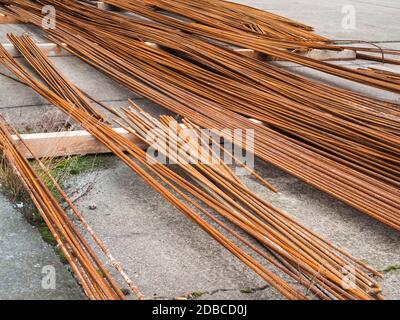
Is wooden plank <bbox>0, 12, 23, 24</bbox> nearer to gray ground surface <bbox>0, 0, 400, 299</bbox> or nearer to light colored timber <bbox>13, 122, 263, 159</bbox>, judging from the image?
gray ground surface <bbox>0, 0, 400, 299</bbox>

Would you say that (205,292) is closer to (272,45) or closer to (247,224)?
(247,224)

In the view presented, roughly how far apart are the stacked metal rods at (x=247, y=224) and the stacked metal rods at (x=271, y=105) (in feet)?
0.95

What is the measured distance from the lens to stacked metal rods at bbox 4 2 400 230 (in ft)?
8.44

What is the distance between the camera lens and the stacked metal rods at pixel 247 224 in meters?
1.89

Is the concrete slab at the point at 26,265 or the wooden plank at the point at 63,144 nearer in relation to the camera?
the concrete slab at the point at 26,265

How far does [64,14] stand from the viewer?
508cm

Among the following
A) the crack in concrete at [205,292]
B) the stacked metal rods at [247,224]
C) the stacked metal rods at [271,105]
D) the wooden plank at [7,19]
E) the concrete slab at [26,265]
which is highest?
the wooden plank at [7,19]

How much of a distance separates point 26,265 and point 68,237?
149 mm

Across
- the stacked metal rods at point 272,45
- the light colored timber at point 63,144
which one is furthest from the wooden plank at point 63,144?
the stacked metal rods at point 272,45

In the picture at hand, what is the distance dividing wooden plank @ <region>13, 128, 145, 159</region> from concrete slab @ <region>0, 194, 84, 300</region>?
51 centimetres

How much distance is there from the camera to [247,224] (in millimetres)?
2186

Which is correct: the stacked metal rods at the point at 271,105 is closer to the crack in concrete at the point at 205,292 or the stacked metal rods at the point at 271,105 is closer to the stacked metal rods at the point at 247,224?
the stacked metal rods at the point at 247,224

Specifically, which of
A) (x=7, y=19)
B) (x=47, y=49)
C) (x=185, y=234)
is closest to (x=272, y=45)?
(x=47, y=49)
